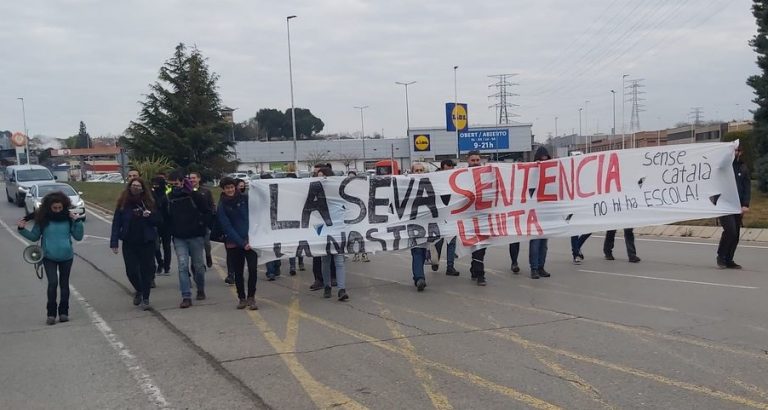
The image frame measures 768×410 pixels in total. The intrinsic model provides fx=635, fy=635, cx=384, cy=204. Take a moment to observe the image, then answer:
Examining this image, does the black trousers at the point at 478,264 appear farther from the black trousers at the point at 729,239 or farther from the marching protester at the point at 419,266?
the black trousers at the point at 729,239

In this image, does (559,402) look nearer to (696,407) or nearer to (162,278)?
(696,407)

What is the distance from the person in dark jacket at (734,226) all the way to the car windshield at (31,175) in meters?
33.4

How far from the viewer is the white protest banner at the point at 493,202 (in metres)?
9.17

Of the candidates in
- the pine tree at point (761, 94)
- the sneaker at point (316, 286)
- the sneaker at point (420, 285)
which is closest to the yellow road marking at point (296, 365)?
the sneaker at point (316, 286)

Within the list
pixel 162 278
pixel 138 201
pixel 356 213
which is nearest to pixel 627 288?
pixel 356 213

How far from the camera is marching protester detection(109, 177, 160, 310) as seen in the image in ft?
27.6

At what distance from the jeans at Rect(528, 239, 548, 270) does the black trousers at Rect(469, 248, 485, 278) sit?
0.87 m

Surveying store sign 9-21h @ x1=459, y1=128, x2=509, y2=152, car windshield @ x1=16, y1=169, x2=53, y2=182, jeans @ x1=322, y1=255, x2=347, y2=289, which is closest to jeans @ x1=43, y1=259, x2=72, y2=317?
jeans @ x1=322, y1=255, x2=347, y2=289

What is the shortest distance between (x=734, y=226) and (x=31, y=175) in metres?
34.4

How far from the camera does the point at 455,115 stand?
45.2 metres

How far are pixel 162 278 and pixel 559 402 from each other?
27.3ft

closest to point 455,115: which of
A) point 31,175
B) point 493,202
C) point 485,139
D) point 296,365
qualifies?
point 485,139

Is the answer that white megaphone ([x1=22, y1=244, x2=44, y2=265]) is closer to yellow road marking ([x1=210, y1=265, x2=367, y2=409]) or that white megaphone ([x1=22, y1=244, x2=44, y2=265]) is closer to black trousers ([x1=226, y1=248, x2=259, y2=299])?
black trousers ([x1=226, y1=248, x2=259, y2=299])

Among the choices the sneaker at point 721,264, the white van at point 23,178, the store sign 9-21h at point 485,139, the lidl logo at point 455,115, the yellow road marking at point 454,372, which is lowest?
the sneaker at point 721,264
